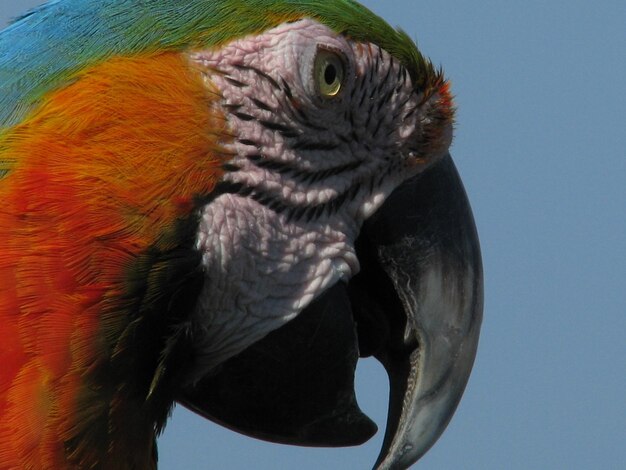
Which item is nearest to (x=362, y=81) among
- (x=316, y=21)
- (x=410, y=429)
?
(x=316, y=21)

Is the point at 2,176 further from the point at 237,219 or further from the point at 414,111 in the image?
the point at 414,111

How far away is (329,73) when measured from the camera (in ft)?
6.07

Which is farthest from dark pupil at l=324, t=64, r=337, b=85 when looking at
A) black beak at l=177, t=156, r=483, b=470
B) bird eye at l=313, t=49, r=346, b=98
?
black beak at l=177, t=156, r=483, b=470

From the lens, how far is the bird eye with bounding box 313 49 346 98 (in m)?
1.83

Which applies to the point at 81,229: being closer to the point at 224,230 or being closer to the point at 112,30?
the point at 224,230

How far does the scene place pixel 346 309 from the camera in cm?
190

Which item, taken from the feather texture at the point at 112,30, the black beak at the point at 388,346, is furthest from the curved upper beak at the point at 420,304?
the feather texture at the point at 112,30

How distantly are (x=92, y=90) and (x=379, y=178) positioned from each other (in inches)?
22.3

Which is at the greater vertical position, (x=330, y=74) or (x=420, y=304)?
(x=330, y=74)

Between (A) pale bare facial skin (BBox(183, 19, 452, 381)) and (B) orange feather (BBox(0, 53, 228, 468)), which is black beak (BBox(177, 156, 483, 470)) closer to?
(A) pale bare facial skin (BBox(183, 19, 452, 381))

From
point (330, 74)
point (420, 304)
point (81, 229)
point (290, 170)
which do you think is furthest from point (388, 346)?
point (81, 229)

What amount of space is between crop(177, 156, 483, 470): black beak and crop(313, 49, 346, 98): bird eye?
0.23 meters

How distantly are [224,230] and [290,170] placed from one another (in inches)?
7.8

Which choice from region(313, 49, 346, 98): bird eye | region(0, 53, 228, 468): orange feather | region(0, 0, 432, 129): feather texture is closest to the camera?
region(0, 53, 228, 468): orange feather
